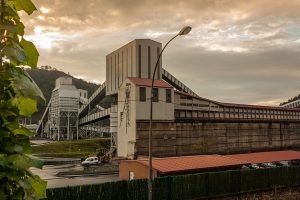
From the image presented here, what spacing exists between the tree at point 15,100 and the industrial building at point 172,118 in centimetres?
5821

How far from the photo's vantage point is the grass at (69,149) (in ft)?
251

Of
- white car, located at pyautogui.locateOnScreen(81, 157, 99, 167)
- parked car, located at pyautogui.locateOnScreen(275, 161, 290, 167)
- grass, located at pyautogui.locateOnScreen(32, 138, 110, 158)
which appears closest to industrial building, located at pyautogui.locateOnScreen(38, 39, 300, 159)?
white car, located at pyautogui.locateOnScreen(81, 157, 99, 167)

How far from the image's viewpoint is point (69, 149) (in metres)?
82.7

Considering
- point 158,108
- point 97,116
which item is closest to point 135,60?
point 158,108

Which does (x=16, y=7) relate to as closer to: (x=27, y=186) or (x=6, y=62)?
(x=6, y=62)

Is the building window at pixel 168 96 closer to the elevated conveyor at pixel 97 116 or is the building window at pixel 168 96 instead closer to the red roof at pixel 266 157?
the elevated conveyor at pixel 97 116

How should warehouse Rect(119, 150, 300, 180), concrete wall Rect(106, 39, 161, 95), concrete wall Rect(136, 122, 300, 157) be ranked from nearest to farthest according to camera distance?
warehouse Rect(119, 150, 300, 180) < concrete wall Rect(136, 122, 300, 157) < concrete wall Rect(106, 39, 161, 95)

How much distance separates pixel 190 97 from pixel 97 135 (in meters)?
68.7

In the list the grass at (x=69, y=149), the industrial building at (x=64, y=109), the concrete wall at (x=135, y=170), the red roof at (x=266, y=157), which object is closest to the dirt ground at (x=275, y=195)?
the concrete wall at (x=135, y=170)

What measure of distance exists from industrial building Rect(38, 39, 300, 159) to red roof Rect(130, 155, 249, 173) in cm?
2095

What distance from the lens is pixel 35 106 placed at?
2227mm

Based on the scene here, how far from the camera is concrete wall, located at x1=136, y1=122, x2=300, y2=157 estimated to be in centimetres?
6219

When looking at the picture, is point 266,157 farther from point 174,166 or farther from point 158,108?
point 174,166

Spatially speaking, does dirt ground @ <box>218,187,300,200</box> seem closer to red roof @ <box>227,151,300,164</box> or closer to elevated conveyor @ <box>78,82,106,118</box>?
red roof @ <box>227,151,300,164</box>
